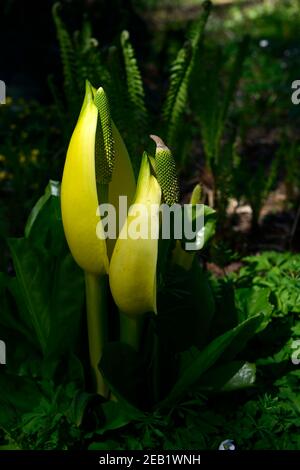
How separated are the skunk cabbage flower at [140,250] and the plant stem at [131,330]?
0.54ft

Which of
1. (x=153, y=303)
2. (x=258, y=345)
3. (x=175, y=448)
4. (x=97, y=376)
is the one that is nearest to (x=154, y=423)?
(x=175, y=448)

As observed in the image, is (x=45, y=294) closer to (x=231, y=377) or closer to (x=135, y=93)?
(x=231, y=377)

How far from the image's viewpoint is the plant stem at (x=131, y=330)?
5.18ft

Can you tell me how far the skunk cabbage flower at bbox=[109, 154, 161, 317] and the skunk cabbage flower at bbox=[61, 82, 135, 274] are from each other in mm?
52

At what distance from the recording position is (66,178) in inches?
54.4

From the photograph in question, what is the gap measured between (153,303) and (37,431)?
454 mm

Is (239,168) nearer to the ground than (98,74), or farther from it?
nearer to the ground

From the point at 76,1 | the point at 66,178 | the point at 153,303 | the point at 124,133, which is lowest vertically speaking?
the point at 153,303

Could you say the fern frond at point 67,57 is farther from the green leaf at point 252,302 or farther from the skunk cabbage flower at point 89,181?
the skunk cabbage flower at point 89,181

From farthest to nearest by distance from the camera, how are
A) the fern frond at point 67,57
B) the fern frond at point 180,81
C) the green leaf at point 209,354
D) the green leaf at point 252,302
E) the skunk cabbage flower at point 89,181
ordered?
the fern frond at point 67,57
the fern frond at point 180,81
the green leaf at point 252,302
the green leaf at point 209,354
the skunk cabbage flower at point 89,181

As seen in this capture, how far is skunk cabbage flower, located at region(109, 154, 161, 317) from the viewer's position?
1332mm

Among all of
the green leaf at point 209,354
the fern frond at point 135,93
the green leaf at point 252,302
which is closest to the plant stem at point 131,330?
the green leaf at point 209,354

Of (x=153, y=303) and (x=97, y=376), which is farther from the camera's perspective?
(x=97, y=376)

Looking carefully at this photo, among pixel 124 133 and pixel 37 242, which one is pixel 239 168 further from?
pixel 37 242
